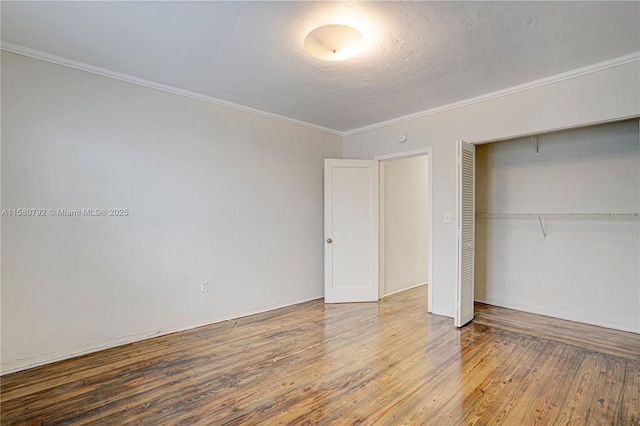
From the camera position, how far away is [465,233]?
144 inches

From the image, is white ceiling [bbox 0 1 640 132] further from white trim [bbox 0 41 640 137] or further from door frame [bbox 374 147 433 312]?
door frame [bbox 374 147 433 312]

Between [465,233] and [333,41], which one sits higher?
[333,41]

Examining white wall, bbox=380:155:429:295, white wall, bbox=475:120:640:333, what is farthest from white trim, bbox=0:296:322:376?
white wall, bbox=475:120:640:333

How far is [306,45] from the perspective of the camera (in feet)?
7.97

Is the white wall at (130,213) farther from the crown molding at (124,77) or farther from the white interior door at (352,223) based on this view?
the white interior door at (352,223)

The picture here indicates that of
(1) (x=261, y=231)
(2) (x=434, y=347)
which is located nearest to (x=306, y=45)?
(1) (x=261, y=231)

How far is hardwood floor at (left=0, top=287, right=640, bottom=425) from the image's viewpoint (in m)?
2.02

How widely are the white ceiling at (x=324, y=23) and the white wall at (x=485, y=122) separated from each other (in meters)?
0.20

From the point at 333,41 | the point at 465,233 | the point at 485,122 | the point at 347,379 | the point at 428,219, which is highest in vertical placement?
the point at 333,41

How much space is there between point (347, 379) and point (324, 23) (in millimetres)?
2629

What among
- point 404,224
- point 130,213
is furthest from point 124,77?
point 404,224

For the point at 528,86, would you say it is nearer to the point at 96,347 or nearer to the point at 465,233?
the point at 465,233

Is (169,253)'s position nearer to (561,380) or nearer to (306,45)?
(306,45)

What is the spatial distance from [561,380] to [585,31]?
104 inches
